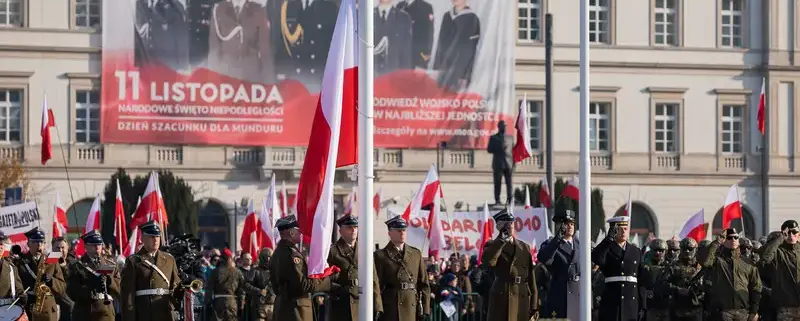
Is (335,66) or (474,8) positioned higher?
(474,8)

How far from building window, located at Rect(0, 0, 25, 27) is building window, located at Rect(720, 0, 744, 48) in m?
22.8

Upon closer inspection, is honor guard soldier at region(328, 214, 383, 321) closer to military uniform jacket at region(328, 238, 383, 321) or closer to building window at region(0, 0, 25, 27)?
military uniform jacket at region(328, 238, 383, 321)

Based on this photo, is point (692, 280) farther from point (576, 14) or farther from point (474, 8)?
point (576, 14)

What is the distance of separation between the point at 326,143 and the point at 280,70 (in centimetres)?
4076

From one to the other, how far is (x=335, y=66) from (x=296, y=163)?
41098mm

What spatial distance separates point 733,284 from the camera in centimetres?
2086

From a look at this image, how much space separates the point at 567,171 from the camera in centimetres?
5838

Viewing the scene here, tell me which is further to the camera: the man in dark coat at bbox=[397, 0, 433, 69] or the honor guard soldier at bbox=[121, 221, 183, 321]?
the man in dark coat at bbox=[397, 0, 433, 69]

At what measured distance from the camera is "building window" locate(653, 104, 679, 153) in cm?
6028

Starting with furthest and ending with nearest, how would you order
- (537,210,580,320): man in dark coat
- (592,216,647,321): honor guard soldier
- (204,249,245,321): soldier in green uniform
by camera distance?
(204,249,245,321): soldier in green uniform
(592,216,647,321): honor guard soldier
(537,210,580,320): man in dark coat

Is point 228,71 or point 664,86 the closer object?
point 228,71

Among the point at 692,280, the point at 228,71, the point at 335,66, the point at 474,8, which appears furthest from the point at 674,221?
the point at 335,66

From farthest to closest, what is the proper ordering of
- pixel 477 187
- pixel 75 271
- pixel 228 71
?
pixel 477 187 < pixel 228 71 < pixel 75 271

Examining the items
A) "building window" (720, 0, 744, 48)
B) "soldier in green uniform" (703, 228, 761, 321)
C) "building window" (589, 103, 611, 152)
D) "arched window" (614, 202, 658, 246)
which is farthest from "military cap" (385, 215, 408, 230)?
"building window" (720, 0, 744, 48)
